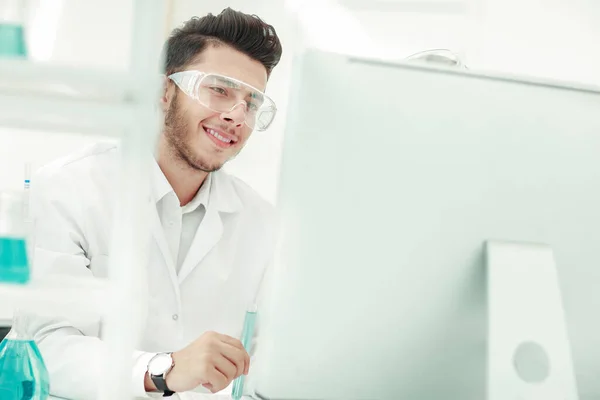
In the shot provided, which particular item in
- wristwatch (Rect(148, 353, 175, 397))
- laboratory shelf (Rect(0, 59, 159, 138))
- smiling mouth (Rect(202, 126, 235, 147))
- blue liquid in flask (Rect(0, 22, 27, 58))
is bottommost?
wristwatch (Rect(148, 353, 175, 397))

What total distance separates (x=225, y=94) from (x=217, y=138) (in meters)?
0.17

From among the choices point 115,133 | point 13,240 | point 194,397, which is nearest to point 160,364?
point 194,397

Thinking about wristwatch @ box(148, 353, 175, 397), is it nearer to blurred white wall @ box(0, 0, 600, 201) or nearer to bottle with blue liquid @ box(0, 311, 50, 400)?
bottle with blue liquid @ box(0, 311, 50, 400)

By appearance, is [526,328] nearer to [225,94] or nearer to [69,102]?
[69,102]

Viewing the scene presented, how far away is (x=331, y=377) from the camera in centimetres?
75

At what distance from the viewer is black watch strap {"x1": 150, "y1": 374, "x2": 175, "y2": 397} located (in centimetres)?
125

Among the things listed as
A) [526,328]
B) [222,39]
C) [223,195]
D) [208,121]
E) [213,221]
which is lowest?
[526,328]

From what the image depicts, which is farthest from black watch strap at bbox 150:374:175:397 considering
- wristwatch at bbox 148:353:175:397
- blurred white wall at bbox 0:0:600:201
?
blurred white wall at bbox 0:0:600:201

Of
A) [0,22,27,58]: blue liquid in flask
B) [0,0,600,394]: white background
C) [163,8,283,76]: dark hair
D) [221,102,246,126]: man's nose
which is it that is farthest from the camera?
[0,0,600,394]: white background

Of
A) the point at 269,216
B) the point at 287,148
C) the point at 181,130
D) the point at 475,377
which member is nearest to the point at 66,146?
the point at 181,130

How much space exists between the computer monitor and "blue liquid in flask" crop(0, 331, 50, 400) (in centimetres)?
46

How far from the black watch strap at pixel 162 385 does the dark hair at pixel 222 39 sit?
44.7 inches

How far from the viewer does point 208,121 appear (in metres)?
1.97

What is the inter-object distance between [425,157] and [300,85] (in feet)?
0.59
